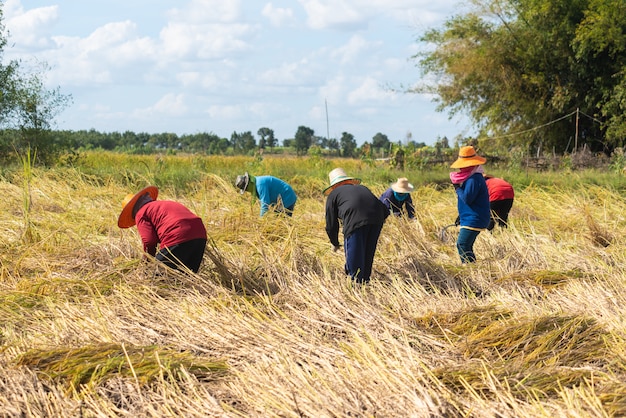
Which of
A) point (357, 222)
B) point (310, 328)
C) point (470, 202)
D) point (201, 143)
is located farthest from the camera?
point (201, 143)

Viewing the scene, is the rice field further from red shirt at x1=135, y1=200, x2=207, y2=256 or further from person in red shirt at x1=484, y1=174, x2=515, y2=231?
person in red shirt at x1=484, y1=174, x2=515, y2=231

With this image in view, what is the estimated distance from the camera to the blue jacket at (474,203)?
20.3 ft

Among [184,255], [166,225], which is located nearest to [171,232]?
[166,225]

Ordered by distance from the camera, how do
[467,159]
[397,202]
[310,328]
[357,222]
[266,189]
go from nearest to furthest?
[310,328] → [357,222] → [467,159] → [266,189] → [397,202]

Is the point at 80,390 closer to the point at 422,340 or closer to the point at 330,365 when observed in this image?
the point at 330,365

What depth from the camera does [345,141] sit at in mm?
41812

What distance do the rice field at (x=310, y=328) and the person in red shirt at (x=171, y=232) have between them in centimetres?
12

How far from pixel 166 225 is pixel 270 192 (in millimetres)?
2891

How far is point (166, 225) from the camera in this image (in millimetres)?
5230

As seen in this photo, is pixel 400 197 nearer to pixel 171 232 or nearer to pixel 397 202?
pixel 397 202

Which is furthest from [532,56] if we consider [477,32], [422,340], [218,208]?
[422,340]

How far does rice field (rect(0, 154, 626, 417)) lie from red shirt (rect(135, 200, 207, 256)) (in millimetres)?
177

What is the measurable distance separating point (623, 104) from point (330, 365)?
748 inches

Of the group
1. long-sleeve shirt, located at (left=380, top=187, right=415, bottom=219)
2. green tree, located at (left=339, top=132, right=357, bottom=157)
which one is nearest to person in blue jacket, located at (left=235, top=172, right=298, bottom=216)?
long-sleeve shirt, located at (left=380, top=187, right=415, bottom=219)
